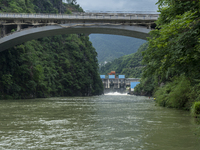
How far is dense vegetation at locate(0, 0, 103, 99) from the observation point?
44.0 meters

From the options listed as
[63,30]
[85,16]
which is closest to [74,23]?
[85,16]

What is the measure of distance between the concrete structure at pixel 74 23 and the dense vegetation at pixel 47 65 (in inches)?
235

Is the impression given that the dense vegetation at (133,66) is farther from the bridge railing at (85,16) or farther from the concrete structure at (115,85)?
the bridge railing at (85,16)


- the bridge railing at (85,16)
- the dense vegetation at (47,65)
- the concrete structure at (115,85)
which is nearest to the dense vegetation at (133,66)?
the concrete structure at (115,85)

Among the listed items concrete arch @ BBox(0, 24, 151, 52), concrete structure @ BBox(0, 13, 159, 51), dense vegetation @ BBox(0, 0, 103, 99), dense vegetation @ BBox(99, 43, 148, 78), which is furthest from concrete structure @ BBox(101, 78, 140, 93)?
concrete structure @ BBox(0, 13, 159, 51)

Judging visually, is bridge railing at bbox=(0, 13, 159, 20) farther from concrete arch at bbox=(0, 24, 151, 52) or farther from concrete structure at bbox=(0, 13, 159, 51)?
concrete arch at bbox=(0, 24, 151, 52)

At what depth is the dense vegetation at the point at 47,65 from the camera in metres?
44.0

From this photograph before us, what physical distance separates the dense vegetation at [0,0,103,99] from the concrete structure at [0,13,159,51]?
5972 millimetres

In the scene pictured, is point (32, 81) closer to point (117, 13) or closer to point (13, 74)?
point (13, 74)

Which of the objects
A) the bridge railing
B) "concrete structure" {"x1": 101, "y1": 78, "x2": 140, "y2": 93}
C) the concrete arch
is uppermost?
the bridge railing

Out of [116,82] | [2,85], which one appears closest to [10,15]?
[2,85]

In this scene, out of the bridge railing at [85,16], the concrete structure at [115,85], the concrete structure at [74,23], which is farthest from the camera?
the concrete structure at [115,85]

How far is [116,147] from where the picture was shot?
715cm

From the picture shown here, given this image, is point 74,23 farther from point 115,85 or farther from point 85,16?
point 115,85
